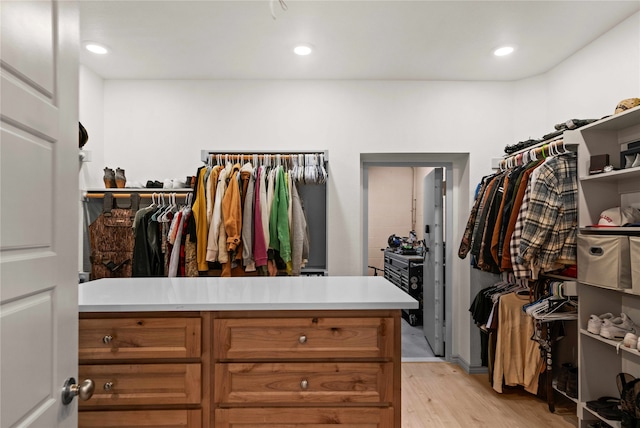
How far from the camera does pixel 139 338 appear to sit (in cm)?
146

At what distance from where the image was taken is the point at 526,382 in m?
2.67

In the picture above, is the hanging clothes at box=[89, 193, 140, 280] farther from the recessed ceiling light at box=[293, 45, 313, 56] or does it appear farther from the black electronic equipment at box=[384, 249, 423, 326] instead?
the black electronic equipment at box=[384, 249, 423, 326]

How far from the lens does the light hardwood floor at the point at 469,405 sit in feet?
8.00

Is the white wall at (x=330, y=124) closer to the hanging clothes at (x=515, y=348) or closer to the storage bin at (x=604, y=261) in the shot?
the hanging clothes at (x=515, y=348)

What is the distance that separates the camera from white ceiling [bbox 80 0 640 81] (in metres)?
2.26

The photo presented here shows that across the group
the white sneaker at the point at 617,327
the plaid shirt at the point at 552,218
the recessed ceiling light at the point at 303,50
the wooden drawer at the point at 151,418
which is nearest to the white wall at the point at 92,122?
the recessed ceiling light at the point at 303,50

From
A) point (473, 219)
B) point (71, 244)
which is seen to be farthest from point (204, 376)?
point (473, 219)

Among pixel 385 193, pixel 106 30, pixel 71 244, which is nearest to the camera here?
pixel 71 244

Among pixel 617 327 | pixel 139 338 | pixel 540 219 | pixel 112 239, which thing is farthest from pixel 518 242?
pixel 112 239

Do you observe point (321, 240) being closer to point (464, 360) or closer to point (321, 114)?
point (321, 114)

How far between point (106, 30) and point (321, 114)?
171cm

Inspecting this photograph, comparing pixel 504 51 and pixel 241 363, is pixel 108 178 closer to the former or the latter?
pixel 241 363

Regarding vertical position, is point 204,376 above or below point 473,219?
below

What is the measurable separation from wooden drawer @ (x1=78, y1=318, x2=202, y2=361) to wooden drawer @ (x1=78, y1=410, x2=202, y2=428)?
0.70 ft
